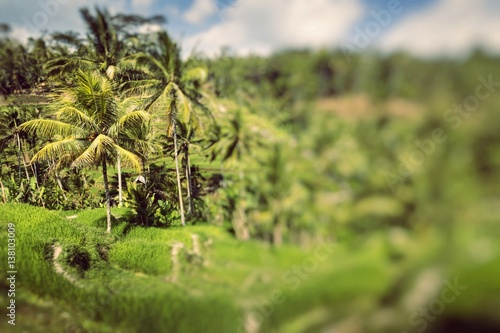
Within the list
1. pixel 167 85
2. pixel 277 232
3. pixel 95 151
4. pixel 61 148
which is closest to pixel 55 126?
pixel 61 148

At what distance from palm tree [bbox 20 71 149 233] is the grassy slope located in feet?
5.41

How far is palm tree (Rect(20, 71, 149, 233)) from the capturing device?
574 cm

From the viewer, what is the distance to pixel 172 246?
5383mm

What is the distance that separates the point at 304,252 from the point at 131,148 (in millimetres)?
5026

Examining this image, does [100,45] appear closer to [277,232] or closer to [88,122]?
[88,122]

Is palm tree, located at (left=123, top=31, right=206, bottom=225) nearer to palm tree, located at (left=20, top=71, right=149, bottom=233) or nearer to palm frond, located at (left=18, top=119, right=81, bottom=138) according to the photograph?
palm tree, located at (left=20, top=71, right=149, bottom=233)

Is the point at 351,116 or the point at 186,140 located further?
the point at 186,140

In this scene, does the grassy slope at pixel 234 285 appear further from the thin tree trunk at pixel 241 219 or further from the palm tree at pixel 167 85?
the palm tree at pixel 167 85

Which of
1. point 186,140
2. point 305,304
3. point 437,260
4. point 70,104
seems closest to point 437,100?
point 437,260

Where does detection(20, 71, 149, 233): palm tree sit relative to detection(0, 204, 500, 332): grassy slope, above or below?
above

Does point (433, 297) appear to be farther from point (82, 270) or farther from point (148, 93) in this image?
point (148, 93)

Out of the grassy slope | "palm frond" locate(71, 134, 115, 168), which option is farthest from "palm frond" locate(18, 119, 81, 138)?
the grassy slope

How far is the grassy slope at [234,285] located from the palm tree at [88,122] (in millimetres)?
1648

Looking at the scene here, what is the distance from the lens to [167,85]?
6676 mm
